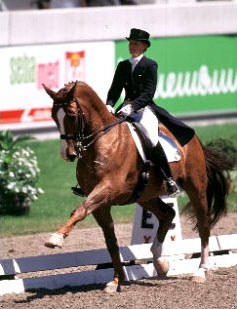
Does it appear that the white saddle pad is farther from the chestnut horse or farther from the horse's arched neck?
the horse's arched neck

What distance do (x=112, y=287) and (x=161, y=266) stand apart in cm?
66

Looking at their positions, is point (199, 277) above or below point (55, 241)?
below

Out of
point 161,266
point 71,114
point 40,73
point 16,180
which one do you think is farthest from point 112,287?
point 40,73

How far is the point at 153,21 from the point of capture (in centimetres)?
1769

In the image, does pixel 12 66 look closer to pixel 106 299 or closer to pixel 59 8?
pixel 59 8

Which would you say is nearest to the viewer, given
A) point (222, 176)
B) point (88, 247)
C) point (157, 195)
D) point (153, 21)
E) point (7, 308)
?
point (7, 308)

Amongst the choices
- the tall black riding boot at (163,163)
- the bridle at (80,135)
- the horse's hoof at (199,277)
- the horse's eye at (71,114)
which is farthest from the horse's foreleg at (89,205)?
the horse's hoof at (199,277)

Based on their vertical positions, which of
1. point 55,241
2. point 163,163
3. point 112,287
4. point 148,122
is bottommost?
point 112,287

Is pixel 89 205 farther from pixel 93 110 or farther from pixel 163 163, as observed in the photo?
Result: pixel 163 163

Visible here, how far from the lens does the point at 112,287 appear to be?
344 inches

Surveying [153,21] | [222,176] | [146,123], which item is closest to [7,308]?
[146,123]

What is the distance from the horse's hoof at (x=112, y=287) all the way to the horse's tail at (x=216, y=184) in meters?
1.63

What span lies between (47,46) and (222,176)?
23.0 feet

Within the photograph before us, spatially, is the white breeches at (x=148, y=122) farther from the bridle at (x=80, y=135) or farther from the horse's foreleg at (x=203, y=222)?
the horse's foreleg at (x=203, y=222)
